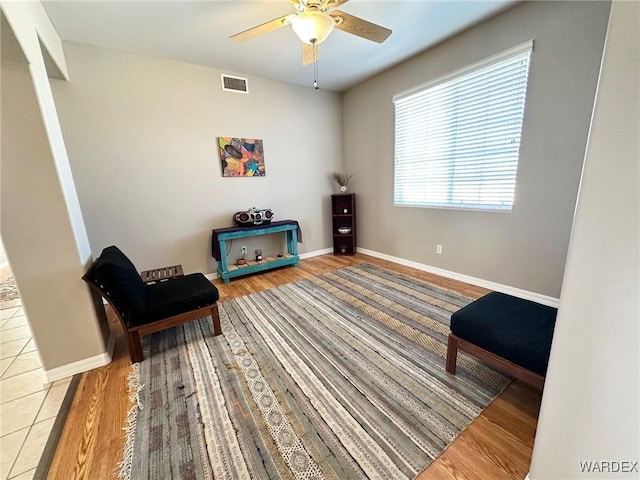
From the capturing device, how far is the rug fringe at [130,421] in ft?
3.88

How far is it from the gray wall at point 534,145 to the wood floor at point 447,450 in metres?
1.55

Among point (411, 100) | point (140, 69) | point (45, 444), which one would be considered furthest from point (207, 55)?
point (45, 444)

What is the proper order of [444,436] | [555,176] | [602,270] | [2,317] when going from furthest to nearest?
[2,317]
[555,176]
[444,436]
[602,270]

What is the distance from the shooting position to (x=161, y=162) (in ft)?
10.2

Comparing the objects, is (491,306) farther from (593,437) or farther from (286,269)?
(286,269)

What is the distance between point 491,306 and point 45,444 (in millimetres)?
2659

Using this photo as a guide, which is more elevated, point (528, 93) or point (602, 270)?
point (528, 93)

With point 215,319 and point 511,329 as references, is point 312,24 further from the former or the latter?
point 215,319

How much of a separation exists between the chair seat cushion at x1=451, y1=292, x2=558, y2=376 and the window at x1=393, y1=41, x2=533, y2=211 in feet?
4.97

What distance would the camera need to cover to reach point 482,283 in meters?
2.97

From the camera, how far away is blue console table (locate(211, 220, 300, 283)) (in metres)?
3.40

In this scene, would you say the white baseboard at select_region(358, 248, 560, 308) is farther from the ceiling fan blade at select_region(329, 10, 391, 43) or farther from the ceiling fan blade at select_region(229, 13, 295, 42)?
the ceiling fan blade at select_region(229, 13, 295, 42)

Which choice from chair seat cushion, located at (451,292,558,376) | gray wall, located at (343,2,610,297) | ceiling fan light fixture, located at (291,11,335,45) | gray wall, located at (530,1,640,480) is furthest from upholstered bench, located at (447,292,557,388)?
ceiling fan light fixture, located at (291,11,335,45)

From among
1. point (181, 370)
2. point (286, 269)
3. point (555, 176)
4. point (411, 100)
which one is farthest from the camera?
point (286, 269)
